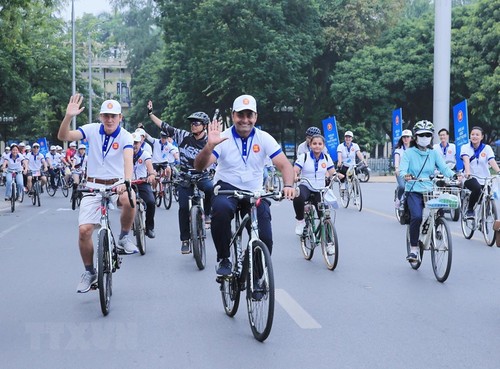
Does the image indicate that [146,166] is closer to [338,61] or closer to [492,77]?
[492,77]

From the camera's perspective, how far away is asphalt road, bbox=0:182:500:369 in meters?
5.81

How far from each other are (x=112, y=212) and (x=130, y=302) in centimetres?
1152

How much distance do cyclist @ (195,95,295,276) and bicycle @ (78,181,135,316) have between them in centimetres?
93

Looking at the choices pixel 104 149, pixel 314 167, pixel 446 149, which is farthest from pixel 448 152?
pixel 104 149

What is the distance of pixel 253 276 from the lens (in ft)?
20.9

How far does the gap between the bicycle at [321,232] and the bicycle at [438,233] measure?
0.96m

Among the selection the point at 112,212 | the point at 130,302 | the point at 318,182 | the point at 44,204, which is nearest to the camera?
the point at 130,302

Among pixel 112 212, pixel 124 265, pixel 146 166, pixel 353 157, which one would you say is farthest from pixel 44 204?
pixel 124 265

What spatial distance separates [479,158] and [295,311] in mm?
7286

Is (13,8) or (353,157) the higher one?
(13,8)

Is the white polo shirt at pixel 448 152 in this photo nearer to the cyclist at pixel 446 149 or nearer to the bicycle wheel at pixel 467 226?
the cyclist at pixel 446 149

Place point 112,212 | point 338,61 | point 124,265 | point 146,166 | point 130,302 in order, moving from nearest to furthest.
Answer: point 130,302
point 124,265
point 146,166
point 112,212
point 338,61

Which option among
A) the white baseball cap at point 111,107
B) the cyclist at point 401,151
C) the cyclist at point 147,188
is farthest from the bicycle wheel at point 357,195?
the white baseball cap at point 111,107

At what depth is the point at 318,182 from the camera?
36.7 ft
